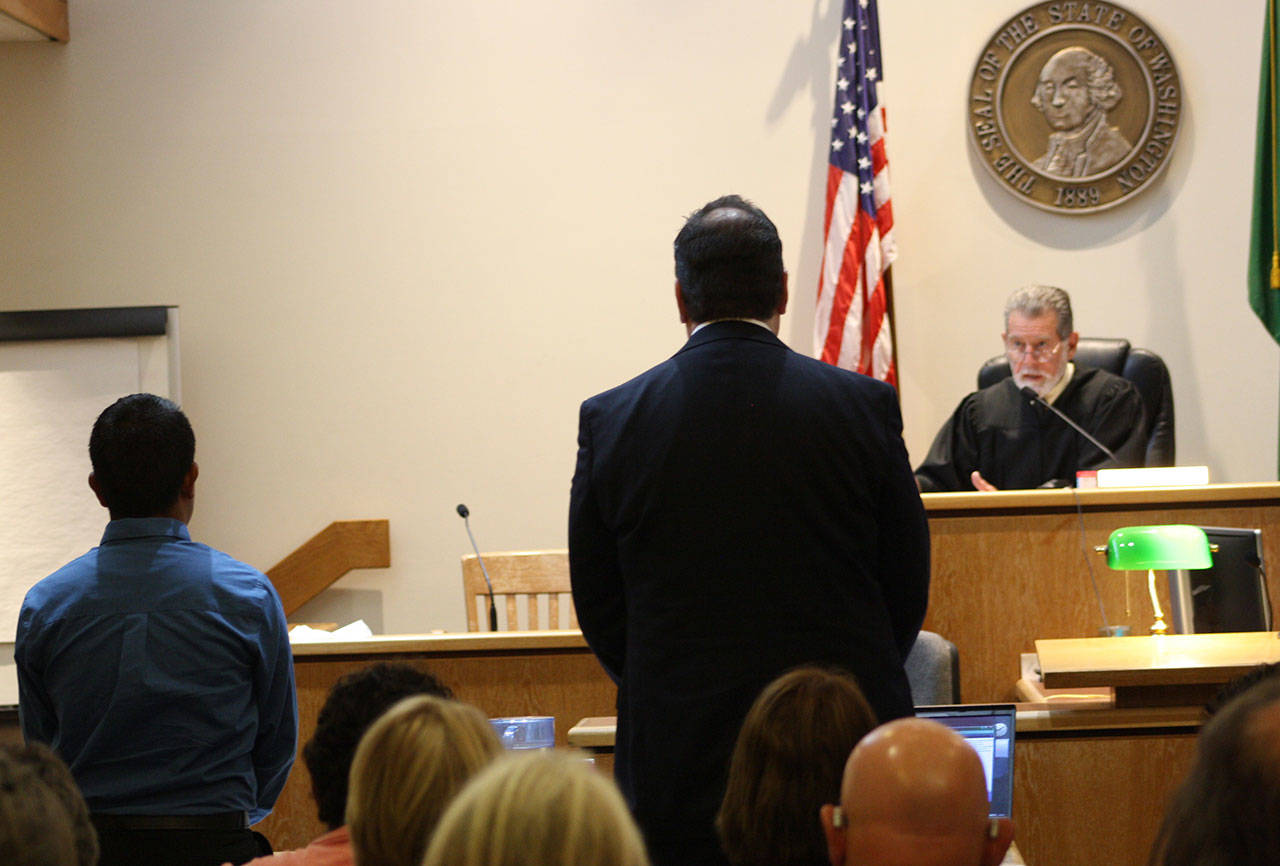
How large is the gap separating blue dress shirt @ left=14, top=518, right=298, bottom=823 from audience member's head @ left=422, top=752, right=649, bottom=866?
1.50m

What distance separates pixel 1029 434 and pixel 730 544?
3.29 m

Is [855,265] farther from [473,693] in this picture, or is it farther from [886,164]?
[473,693]

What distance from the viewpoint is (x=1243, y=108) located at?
19.2 ft

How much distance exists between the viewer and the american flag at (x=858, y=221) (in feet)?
18.8

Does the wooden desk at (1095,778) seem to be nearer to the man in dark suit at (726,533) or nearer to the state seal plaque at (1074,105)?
the man in dark suit at (726,533)

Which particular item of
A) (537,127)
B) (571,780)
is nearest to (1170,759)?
(571,780)

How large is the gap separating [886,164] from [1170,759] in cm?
334

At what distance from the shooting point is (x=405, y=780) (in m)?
1.34

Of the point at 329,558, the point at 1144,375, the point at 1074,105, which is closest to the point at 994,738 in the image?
the point at 1144,375

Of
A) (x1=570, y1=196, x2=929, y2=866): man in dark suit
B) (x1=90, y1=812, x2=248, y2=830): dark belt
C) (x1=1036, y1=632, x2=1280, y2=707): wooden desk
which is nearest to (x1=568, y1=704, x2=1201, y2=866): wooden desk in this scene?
(x1=1036, y1=632, x2=1280, y2=707): wooden desk

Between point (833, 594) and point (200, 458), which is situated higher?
point (200, 458)

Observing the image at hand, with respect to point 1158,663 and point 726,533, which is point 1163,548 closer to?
point 1158,663

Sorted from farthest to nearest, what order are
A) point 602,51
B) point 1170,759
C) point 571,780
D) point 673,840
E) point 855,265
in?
1. point 602,51
2. point 855,265
3. point 1170,759
4. point 673,840
5. point 571,780

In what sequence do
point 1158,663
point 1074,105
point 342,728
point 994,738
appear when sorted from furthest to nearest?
point 1074,105 → point 1158,663 → point 994,738 → point 342,728
